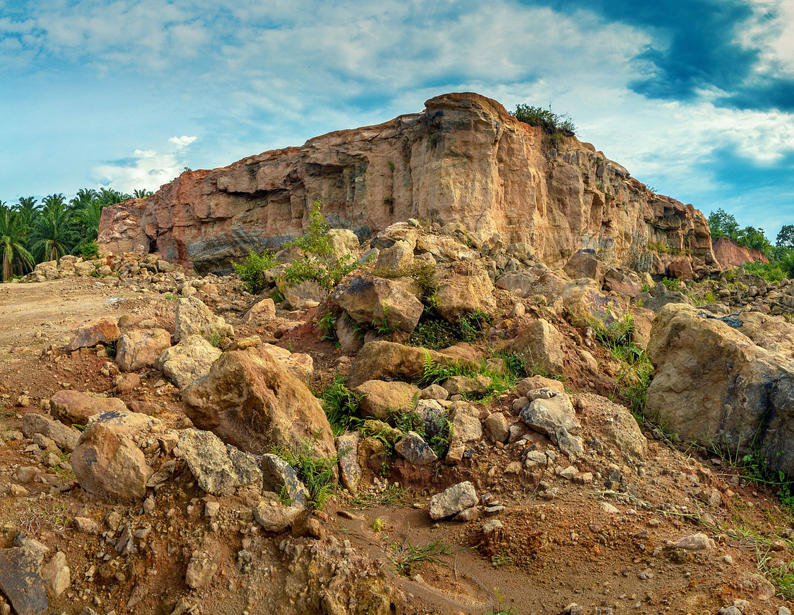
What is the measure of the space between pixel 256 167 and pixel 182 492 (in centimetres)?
2187

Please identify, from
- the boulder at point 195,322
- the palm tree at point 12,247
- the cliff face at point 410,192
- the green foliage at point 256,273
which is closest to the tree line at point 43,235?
the palm tree at point 12,247

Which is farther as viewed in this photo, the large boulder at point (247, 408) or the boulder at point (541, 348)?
the boulder at point (541, 348)

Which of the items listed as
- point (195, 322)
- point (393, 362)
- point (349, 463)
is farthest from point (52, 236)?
point (349, 463)

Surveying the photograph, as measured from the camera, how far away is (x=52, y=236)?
2920 cm

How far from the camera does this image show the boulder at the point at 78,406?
4.32 metres

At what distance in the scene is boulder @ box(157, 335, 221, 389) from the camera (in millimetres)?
5172

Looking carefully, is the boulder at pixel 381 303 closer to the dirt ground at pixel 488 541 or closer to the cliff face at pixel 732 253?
the dirt ground at pixel 488 541

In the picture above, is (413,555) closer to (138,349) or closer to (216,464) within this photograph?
(216,464)

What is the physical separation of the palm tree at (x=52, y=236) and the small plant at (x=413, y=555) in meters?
30.8

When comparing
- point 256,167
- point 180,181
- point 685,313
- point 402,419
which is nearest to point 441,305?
point 402,419

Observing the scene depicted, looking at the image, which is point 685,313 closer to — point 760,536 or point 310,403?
point 760,536

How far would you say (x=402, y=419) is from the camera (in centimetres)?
440

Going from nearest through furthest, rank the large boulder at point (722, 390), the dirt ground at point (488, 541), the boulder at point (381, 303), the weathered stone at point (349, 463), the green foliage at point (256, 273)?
the dirt ground at point (488, 541)
the weathered stone at point (349, 463)
the large boulder at point (722, 390)
the boulder at point (381, 303)
the green foliage at point (256, 273)

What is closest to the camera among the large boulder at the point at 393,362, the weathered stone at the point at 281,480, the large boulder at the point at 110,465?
the large boulder at the point at 110,465
